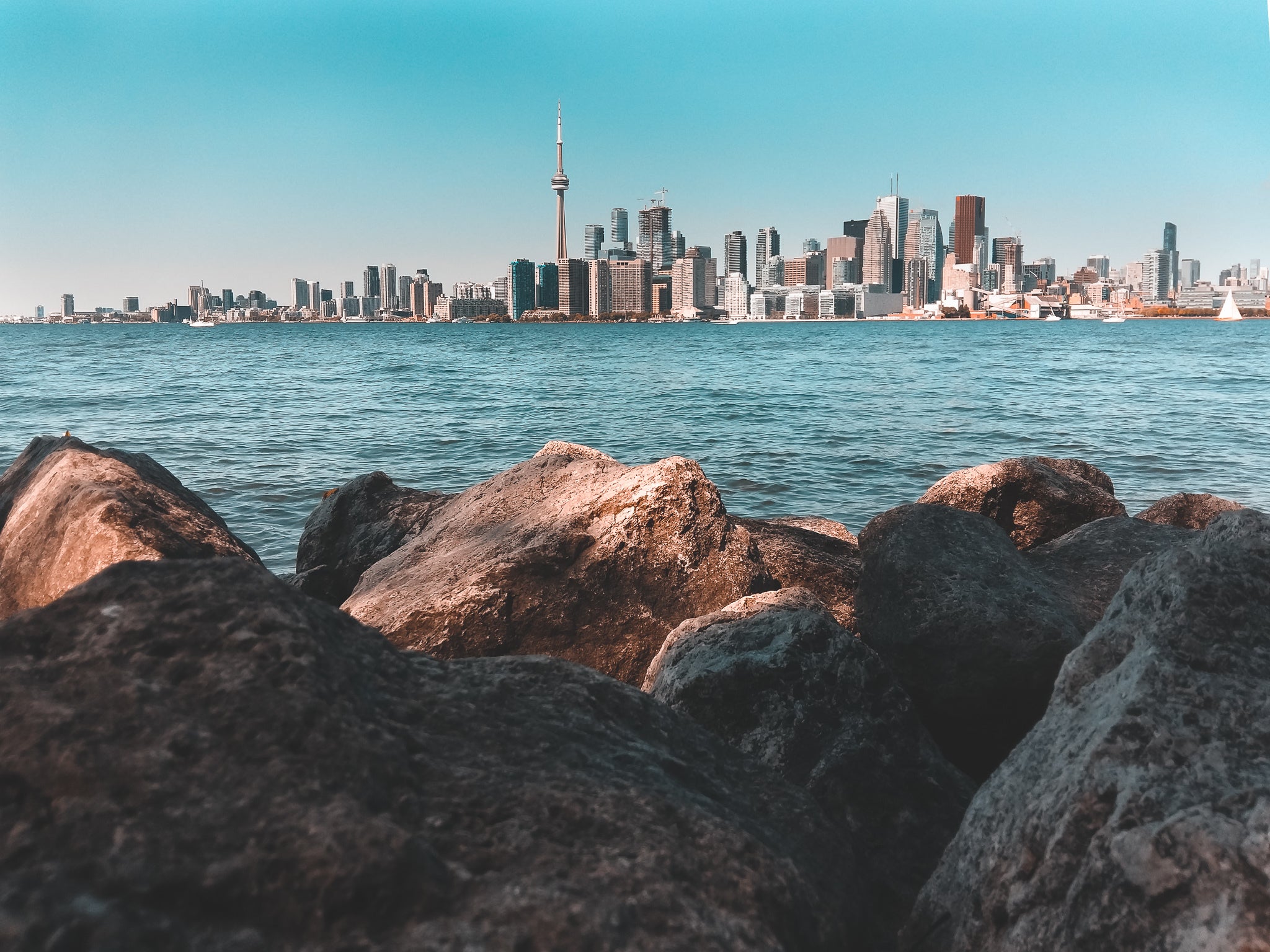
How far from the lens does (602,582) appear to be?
5.07 m

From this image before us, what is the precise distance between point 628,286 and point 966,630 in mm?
168522

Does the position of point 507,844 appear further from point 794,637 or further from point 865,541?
point 865,541

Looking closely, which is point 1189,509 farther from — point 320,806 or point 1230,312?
point 1230,312

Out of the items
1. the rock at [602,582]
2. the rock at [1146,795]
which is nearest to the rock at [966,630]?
the rock at [602,582]

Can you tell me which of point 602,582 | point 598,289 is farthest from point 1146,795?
point 598,289

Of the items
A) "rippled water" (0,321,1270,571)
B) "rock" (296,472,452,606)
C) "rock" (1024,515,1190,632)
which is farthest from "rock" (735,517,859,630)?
"rippled water" (0,321,1270,571)

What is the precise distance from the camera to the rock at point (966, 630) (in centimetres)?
438

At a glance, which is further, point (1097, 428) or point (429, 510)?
point (1097, 428)

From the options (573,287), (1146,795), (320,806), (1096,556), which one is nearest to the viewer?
(320,806)

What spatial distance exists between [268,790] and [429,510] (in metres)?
5.77

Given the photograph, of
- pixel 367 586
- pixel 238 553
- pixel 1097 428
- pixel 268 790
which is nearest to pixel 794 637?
pixel 268 790

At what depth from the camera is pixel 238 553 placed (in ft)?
18.3

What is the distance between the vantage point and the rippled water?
48.4 ft

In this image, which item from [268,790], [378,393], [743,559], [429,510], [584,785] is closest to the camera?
[268,790]
